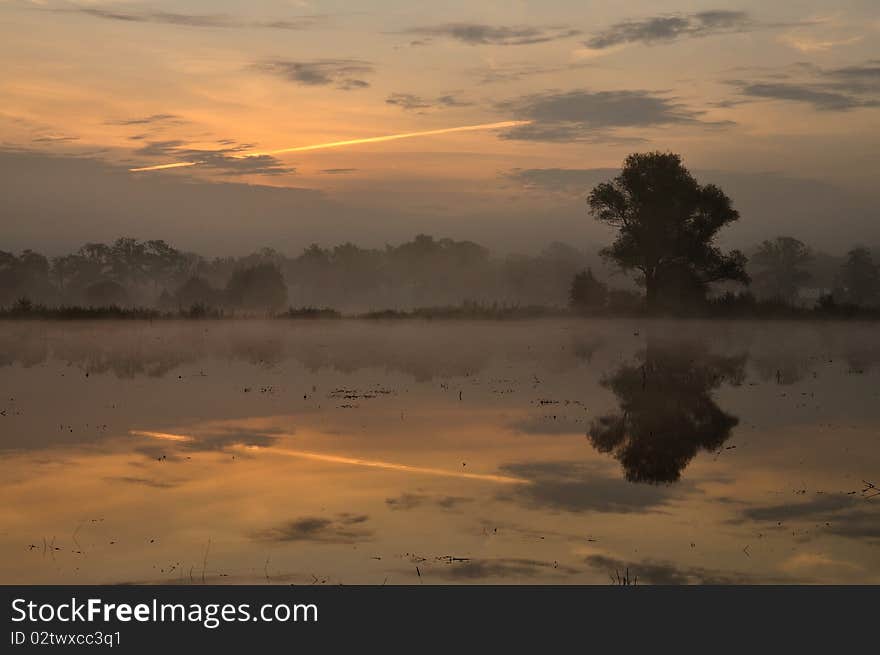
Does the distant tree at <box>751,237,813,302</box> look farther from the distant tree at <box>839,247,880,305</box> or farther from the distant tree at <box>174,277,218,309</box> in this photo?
the distant tree at <box>174,277,218,309</box>

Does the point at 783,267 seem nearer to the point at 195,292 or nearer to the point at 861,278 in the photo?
the point at 861,278

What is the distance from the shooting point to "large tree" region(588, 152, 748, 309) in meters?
75.2

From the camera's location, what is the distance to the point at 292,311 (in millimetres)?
82625

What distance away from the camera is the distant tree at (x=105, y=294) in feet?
515

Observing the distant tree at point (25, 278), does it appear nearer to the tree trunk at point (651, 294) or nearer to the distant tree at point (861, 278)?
the tree trunk at point (651, 294)

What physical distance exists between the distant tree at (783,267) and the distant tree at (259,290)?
81.8 m

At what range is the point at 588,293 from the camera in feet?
268

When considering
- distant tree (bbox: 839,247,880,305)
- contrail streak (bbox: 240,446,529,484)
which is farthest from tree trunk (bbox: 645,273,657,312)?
distant tree (bbox: 839,247,880,305)

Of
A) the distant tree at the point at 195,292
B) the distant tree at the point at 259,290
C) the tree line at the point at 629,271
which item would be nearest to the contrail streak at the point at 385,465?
the tree line at the point at 629,271

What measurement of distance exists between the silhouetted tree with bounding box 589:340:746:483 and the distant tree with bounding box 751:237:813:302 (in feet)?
427

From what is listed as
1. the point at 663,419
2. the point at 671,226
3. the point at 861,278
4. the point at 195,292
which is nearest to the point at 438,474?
the point at 663,419

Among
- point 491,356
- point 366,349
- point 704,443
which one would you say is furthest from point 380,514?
point 366,349

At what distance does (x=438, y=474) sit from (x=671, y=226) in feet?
206
